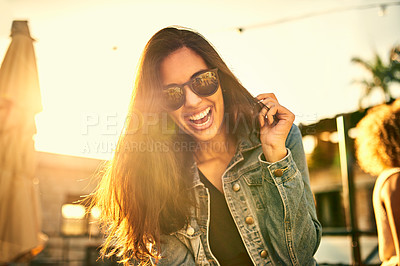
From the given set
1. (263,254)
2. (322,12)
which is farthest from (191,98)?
(322,12)

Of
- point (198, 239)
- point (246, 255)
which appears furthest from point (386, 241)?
point (198, 239)

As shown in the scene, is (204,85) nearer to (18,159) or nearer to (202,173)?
(202,173)

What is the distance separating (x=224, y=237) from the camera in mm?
2146

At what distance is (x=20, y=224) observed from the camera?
10.2ft

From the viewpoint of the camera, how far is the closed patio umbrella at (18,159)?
3105 mm

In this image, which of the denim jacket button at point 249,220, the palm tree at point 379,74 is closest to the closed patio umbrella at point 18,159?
the denim jacket button at point 249,220

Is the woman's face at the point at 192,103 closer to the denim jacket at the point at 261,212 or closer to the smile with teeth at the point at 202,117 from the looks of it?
the smile with teeth at the point at 202,117

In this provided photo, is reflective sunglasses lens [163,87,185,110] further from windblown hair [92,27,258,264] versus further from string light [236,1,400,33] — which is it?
string light [236,1,400,33]

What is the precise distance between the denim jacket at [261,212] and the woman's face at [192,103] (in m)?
0.26

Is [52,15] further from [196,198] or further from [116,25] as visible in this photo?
[196,198]

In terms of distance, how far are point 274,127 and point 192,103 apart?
0.58 meters

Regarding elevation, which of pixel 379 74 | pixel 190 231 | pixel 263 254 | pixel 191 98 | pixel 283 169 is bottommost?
pixel 263 254

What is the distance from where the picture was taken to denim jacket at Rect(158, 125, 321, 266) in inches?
76.9

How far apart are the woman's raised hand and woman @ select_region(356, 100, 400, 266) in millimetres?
985
